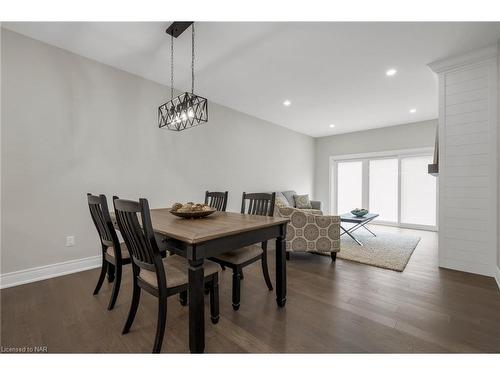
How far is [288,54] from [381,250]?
3.10m

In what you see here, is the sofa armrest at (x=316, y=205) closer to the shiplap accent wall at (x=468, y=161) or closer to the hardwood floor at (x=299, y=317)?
the shiplap accent wall at (x=468, y=161)

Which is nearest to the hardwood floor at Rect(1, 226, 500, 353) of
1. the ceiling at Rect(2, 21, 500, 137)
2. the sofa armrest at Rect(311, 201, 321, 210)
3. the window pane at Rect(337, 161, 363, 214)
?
the ceiling at Rect(2, 21, 500, 137)

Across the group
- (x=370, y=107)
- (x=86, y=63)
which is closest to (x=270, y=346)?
(x=86, y=63)

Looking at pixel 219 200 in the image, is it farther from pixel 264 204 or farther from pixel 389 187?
pixel 389 187

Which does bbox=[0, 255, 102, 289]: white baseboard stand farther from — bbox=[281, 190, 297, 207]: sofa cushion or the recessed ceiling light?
the recessed ceiling light

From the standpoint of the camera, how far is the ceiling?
2.18 metres

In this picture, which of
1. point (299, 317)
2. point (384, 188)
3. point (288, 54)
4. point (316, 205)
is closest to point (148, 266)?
point (299, 317)

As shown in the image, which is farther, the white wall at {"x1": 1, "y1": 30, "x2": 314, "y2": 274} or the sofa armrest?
the sofa armrest

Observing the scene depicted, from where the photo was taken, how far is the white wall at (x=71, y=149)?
2238mm

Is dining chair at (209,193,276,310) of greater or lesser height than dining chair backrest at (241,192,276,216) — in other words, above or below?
below

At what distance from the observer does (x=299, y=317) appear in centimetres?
172

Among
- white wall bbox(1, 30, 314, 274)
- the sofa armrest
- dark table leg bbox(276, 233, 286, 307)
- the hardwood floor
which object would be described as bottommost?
the hardwood floor
